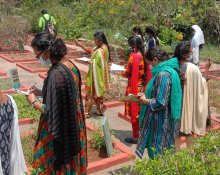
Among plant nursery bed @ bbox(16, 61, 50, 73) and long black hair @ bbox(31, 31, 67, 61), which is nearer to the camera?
long black hair @ bbox(31, 31, 67, 61)

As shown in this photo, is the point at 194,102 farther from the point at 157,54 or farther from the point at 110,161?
the point at 157,54

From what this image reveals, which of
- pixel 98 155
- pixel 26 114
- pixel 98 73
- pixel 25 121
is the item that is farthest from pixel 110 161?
pixel 26 114

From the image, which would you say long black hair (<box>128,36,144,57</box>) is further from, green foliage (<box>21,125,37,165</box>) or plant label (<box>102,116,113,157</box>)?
green foliage (<box>21,125,37,165</box>)

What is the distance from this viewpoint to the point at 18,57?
1307 centimetres

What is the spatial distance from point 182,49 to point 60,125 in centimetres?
229

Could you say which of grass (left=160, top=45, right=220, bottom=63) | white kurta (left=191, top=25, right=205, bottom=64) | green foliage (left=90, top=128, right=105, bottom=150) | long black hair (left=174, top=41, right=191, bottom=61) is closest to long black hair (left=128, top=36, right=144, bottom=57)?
long black hair (left=174, top=41, right=191, bottom=61)

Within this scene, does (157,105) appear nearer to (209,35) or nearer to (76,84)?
(76,84)

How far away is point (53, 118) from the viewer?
3270mm

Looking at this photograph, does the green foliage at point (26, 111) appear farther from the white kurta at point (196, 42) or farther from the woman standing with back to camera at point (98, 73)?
the white kurta at point (196, 42)

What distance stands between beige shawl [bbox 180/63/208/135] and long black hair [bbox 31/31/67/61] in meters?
2.49

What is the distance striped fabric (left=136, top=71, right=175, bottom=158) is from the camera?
3.92 metres

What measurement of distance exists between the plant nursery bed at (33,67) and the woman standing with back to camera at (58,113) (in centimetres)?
745

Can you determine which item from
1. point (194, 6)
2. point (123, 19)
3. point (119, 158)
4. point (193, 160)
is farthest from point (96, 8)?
point (193, 160)

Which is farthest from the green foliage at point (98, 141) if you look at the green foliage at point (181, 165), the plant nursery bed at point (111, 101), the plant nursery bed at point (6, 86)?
the plant nursery bed at point (6, 86)
